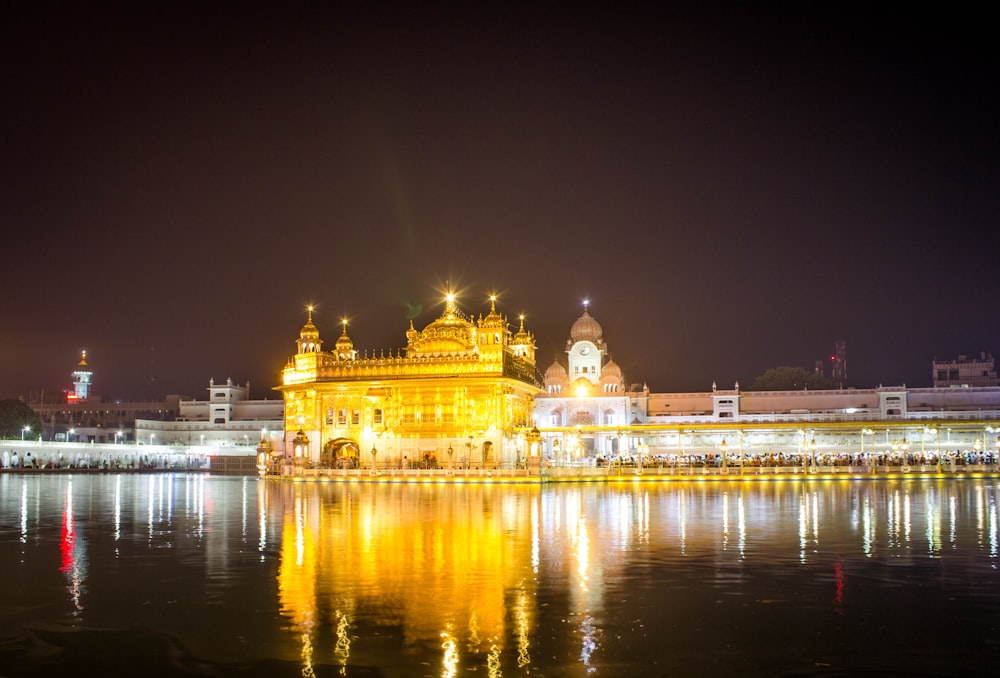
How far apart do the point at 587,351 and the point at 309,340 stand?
40650mm

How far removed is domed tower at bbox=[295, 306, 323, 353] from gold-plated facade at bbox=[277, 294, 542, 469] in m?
0.09

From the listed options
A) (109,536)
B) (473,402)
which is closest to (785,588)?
(109,536)

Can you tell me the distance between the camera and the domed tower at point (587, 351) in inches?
4166

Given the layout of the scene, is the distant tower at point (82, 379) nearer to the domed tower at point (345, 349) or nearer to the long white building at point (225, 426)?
the long white building at point (225, 426)

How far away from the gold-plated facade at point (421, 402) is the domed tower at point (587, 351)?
33.5m

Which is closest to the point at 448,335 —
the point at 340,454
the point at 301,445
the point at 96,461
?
the point at 340,454

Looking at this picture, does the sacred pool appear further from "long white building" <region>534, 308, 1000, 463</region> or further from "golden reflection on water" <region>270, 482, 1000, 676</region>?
"long white building" <region>534, 308, 1000, 463</region>

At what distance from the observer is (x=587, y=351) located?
106562 millimetres

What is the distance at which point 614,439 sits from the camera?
307ft

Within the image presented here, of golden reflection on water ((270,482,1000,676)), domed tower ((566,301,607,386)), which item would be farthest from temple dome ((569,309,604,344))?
golden reflection on water ((270,482,1000,676))

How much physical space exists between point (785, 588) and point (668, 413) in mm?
88474

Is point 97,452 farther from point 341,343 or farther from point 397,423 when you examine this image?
point 397,423

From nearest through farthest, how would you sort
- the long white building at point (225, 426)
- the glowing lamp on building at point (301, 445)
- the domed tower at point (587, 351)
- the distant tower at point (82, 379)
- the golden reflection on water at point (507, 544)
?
the golden reflection on water at point (507, 544)
the glowing lamp on building at point (301, 445)
the domed tower at point (587, 351)
the long white building at point (225, 426)
the distant tower at point (82, 379)

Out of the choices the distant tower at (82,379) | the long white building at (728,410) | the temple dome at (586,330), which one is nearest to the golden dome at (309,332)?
the long white building at (728,410)
